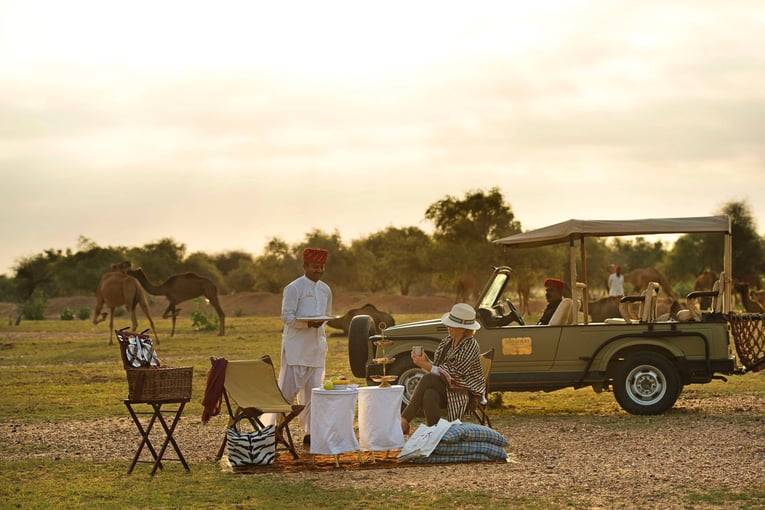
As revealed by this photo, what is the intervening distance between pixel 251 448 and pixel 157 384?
3.32 ft

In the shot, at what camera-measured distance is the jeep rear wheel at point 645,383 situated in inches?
504

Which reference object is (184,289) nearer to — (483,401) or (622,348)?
(622,348)

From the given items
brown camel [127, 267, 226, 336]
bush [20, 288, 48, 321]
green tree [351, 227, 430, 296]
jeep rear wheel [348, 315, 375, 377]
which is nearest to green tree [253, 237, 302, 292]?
green tree [351, 227, 430, 296]

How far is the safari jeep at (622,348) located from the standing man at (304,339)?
215 centimetres

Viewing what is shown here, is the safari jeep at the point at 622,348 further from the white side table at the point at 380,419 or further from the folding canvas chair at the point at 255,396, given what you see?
the folding canvas chair at the point at 255,396

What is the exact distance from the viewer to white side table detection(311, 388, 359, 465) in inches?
392

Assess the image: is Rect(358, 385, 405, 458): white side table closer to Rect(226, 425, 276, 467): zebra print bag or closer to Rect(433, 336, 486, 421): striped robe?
Rect(433, 336, 486, 421): striped robe

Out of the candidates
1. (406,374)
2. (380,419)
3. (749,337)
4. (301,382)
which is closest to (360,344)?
(406,374)

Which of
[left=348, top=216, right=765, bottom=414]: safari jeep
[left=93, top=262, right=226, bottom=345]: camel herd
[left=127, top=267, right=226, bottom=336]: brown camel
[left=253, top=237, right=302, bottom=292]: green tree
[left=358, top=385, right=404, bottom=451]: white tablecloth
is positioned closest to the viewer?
[left=358, top=385, right=404, bottom=451]: white tablecloth

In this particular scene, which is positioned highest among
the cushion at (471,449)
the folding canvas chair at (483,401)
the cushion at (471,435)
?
the folding canvas chair at (483,401)

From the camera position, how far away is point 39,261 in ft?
292

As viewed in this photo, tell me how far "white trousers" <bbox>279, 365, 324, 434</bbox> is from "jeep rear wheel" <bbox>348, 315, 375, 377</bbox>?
2.50m

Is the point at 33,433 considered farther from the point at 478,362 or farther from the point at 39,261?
the point at 39,261

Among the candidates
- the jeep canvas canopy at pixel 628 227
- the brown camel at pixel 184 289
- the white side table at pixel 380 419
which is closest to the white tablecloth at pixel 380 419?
the white side table at pixel 380 419
